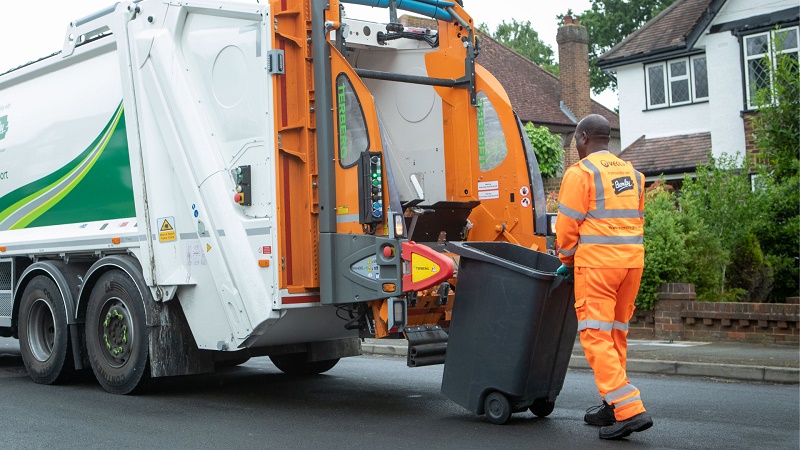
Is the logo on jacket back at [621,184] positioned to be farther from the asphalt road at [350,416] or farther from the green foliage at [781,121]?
the green foliage at [781,121]

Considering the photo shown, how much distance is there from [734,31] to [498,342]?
16102 millimetres

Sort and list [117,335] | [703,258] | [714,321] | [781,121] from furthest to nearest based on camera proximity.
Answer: [781,121] < [703,258] < [714,321] < [117,335]

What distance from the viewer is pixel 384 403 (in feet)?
23.9

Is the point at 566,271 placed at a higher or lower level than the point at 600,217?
lower

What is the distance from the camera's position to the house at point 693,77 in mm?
19914

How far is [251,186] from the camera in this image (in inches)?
265

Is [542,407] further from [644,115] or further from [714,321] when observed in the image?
[644,115]

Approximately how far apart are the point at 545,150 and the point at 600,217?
1631cm

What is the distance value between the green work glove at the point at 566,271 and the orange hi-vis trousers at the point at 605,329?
0.12m

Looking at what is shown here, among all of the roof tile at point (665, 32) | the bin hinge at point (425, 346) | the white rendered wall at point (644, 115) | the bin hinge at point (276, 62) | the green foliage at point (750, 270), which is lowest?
the bin hinge at point (425, 346)

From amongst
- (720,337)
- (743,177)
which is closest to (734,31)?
(743,177)

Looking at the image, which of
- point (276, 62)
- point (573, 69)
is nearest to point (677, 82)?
point (573, 69)

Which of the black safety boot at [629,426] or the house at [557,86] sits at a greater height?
the house at [557,86]

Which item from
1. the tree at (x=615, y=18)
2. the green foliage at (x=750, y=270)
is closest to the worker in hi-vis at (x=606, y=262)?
the green foliage at (x=750, y=270)
